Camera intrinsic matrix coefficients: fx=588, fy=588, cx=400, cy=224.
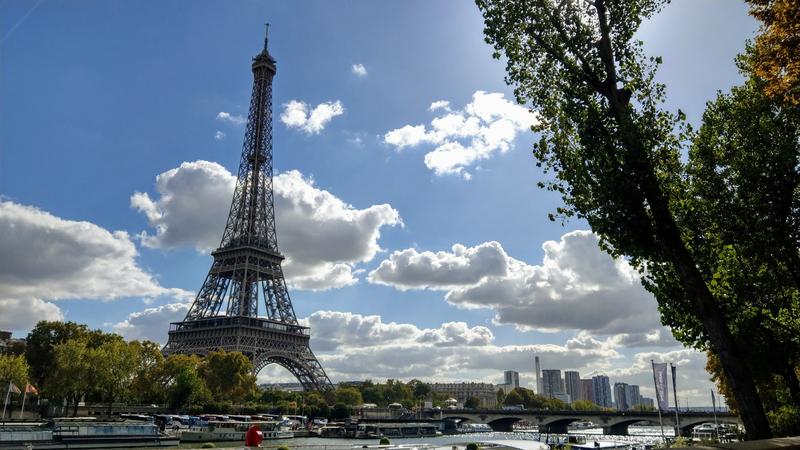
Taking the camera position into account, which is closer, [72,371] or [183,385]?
[72,371]

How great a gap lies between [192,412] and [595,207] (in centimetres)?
8430

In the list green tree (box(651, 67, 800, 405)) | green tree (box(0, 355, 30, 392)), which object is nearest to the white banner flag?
green tree (box(651, 67, 800, 405))

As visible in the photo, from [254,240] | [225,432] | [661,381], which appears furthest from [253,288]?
[661,381]

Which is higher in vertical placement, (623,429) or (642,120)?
(642,120)

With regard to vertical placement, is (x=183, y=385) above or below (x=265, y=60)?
below

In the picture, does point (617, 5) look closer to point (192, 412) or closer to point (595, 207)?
point (595, 207)

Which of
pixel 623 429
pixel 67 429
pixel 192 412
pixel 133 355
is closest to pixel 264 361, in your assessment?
pixel 192 412

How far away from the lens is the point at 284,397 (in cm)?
13438

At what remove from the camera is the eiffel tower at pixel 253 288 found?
362 ft

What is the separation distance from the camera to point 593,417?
117812 millimetres

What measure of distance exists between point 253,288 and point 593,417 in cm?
7289

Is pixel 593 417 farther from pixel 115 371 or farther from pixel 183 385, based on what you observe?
pixel 115 371

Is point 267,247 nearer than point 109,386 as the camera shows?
No

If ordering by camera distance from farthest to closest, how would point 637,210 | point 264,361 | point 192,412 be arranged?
point 264,361
point 192,412
point 637,210
